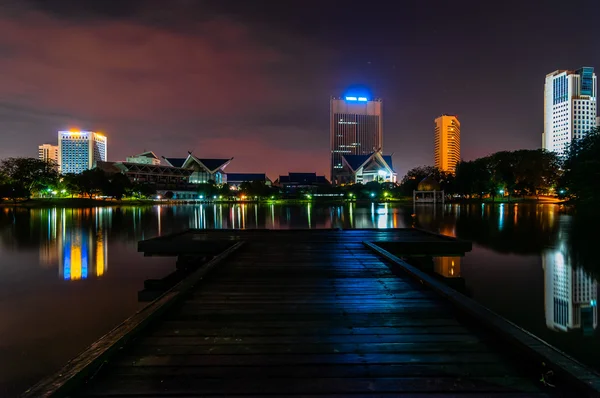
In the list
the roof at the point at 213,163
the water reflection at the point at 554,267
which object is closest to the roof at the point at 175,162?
the roof at the point at 213,163

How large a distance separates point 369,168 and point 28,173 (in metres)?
74.0

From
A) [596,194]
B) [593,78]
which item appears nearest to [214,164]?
[596,194]

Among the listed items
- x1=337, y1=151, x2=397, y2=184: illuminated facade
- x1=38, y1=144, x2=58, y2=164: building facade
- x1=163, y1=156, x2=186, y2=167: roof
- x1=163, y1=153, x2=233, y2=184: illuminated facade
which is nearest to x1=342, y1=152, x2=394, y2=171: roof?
x1=337, y1=151, x2=397, y2=184: illuminated facade

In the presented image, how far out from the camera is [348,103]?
151750 millimetres

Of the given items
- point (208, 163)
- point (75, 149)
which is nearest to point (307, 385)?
point (208, 163)

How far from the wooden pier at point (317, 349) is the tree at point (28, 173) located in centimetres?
6765

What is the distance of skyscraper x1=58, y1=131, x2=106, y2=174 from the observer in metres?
174

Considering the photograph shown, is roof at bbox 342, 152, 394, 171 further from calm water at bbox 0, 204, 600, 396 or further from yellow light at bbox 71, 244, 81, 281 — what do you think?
yellow light at bbox 71, 244, 81, 281

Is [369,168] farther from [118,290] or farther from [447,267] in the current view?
[118,290]

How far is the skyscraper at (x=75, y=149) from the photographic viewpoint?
570ft

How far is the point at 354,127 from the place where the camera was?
14550 cm

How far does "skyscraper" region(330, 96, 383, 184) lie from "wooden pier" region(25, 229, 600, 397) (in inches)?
5302

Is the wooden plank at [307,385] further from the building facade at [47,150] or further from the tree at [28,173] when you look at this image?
the building facade at [47,150]

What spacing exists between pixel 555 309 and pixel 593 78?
506 ft
